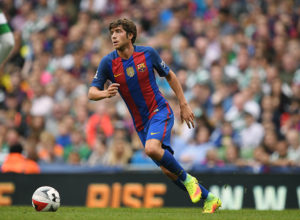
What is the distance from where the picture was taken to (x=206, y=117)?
1226 centimetres

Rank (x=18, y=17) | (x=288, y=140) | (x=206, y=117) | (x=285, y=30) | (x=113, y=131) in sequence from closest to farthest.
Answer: (x=288, y=140), (x=206, y=117), (x=113, y=131), (x=285, y=30), (x=18, y=17)

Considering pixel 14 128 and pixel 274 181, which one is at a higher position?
pixel 14 128

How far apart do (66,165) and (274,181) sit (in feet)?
13.3

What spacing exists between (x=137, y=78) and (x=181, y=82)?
5.70 meters

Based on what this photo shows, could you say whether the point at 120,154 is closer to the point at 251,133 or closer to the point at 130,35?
the point at 251,133

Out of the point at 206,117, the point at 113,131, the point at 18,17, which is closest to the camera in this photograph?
the point at 206,117

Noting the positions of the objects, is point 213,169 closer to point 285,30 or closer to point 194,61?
point 194,61

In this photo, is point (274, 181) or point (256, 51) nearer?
point (274, 181)

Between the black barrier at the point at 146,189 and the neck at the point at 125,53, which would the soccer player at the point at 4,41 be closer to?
the neck at the point at 125,53

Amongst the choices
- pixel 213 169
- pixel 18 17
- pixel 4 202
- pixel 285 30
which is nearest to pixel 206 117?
pixel 213 169

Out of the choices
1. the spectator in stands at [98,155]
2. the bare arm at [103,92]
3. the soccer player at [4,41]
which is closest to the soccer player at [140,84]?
the bare arm at [103,92]

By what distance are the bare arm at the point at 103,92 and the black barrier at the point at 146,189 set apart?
3.61 meters

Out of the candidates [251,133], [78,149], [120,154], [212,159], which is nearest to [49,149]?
[78,149]

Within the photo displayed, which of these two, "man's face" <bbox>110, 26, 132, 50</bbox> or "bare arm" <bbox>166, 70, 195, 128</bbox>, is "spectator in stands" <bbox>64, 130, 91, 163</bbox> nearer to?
"bare arm" <bbox>166, 70, 195, 128</bbox>
